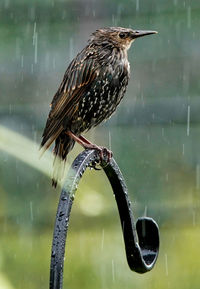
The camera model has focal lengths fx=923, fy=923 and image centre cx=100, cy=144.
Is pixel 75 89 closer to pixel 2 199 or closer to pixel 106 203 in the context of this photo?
pixel 106 203

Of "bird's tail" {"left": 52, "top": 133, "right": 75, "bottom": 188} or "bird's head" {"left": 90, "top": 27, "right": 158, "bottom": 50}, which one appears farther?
"bird's head" {"left": 90, "top": 27, "right": 158, "bottom": 50}

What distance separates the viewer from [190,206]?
6152 millimetres

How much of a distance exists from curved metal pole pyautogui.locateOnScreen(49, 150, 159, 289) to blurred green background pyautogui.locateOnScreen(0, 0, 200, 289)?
2.41 m

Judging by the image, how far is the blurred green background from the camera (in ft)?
19.2

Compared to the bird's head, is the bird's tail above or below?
below

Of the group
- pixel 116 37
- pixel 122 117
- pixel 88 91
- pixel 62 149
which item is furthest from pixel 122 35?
pixel 122 117

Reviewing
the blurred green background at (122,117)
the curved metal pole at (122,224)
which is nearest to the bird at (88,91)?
the curved metal pole at (122,224)

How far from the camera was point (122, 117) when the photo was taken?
6.45 m

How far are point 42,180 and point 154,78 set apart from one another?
3.88ft

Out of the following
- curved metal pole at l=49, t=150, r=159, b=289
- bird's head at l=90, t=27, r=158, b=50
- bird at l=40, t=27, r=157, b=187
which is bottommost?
curved metal pole at l=49, t=150, r=159, b=289

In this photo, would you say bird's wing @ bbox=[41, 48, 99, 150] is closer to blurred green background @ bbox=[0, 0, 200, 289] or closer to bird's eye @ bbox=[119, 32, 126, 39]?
bird's eye @ bbox=[119, 32, 126, 39]

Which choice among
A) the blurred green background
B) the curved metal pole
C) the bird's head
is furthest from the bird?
the blurred green background

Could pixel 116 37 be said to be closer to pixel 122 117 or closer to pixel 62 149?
pixel 62 149

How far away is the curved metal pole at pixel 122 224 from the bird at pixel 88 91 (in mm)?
1005
